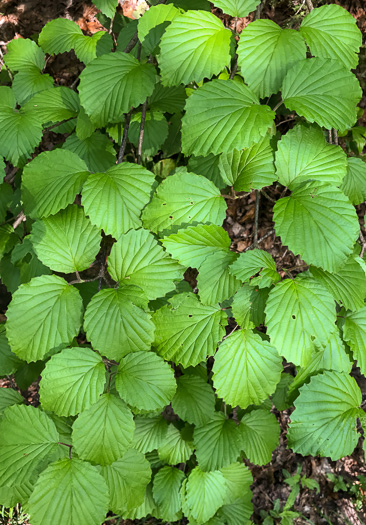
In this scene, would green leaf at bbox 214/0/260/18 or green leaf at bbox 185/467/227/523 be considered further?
green leaf at bbox 185/467/227/523

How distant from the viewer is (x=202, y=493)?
1.92m

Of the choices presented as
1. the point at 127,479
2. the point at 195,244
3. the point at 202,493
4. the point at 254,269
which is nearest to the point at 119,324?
the point at 195,244

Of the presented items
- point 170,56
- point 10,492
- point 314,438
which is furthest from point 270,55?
point 10,492

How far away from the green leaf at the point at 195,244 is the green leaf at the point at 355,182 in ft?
2.38

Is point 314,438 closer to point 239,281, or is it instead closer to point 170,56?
point 239,281

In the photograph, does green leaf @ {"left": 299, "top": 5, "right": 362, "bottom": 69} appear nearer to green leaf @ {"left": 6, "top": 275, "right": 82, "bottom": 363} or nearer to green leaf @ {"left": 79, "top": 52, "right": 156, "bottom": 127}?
green leaf @ {"left": 79, "top": 52, "right": 156, "bottom": 127}

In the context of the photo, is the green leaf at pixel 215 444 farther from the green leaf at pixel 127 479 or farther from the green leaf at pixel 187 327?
the green leaf at pixel 187 327

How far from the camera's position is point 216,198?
1.24m

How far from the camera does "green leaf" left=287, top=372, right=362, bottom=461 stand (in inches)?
50.2

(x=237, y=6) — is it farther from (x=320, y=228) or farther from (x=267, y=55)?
(x=320, y=228)

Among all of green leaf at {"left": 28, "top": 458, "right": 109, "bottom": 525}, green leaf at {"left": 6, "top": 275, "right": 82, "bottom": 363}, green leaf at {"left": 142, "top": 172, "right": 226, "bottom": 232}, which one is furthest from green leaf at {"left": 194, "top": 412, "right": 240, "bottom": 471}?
green leaf at {"left": 142, "top": 172, "right": 226, "bottom": 232}

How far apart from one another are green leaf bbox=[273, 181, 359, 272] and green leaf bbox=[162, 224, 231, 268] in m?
0.19

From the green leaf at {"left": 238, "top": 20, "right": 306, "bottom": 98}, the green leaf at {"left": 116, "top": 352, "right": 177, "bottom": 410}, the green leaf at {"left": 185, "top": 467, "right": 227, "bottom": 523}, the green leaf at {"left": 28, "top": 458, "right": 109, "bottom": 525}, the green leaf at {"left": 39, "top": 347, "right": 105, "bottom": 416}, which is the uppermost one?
the green leaf at {"left": 238, "top": 20, "right": 306, "bottom": 98}

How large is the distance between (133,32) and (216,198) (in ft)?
3.00
